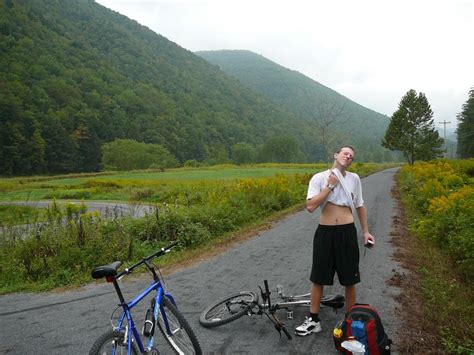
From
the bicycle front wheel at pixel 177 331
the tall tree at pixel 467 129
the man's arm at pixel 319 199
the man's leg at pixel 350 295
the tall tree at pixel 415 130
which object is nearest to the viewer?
the bicycle front wheel at pixel 177 331

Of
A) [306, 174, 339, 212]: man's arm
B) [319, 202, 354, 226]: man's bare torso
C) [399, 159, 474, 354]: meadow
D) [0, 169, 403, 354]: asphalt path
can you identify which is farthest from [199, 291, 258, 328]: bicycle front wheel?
[399, 159, 474, 354]: meadow

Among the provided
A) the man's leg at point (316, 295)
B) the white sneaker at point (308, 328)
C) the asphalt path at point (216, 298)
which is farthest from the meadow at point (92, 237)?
the man's leg at point (316, 295)

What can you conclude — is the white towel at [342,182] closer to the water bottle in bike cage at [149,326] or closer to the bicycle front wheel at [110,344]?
the water bottle in bike cage at [149,326]

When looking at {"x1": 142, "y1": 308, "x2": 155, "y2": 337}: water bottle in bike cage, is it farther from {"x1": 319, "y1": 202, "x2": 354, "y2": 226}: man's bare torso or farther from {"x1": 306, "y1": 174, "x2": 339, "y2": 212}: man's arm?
{"x1": 319, "y1": 202, "x2": 354, "y2": 226}: man's bare torso

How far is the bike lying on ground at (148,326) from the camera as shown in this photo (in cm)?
273

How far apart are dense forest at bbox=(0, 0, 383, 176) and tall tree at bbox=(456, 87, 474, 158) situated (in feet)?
82.7

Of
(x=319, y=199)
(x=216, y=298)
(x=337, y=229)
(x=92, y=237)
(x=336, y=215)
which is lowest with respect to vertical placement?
(x=92, y=237)

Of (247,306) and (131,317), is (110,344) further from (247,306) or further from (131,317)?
(247,306)

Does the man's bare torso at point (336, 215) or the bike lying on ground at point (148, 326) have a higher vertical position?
the man's bare torso at point (336, 215)

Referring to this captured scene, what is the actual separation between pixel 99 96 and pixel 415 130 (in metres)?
85.9

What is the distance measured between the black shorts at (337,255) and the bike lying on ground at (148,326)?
155 centimetres

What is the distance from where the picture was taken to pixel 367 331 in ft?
10.0

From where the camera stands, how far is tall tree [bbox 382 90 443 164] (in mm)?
47250

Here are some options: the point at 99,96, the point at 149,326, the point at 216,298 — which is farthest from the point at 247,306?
the point at 99,96
